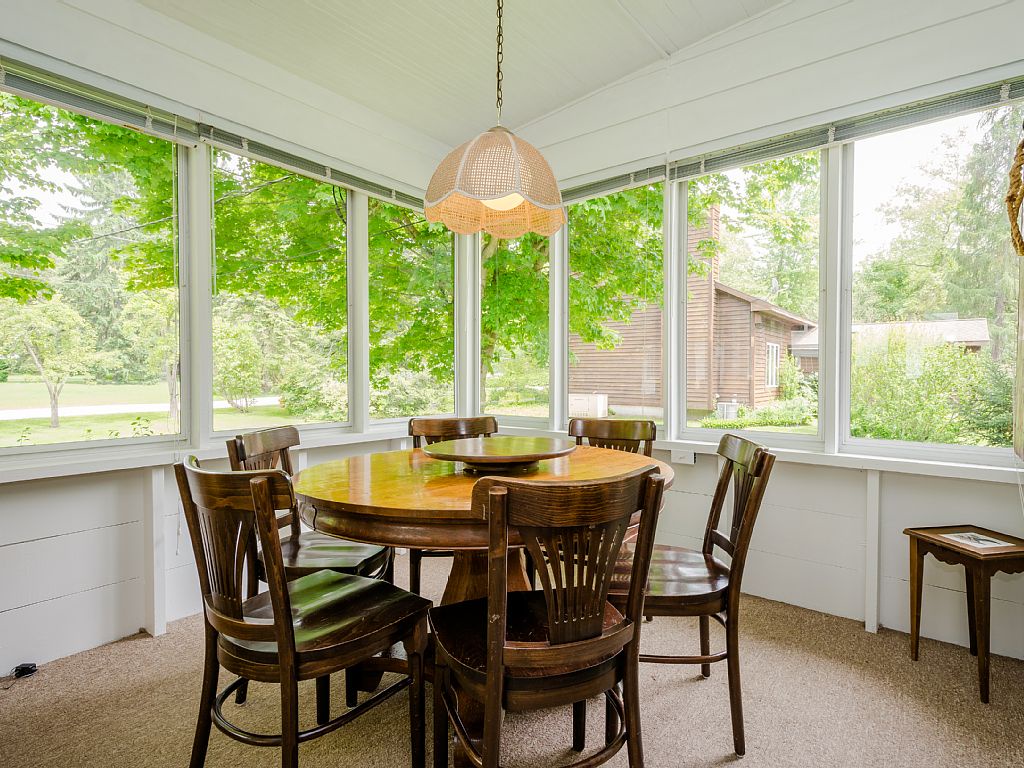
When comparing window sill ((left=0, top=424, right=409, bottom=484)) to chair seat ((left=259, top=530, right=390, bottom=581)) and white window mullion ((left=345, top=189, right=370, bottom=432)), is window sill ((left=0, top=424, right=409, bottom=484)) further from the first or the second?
chair seat ((left=259, top=530, right=390, bottom=581))

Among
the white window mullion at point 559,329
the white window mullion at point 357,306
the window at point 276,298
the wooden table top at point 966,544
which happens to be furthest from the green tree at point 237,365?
the wooden table top at point 966,544

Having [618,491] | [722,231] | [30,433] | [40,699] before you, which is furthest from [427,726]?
[722,231]

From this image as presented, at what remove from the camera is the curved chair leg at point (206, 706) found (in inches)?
57.7

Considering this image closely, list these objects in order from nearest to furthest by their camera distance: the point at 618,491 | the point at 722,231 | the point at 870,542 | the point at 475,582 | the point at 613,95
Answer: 1. the point at 618,491
2. the point at 475,582
3. the point at 870,542
4. the point at 722,231
5. the point at 613,95

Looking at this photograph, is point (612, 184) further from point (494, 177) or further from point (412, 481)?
point (412, 481)

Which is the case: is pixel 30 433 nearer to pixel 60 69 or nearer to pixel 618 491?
pixel 60 69

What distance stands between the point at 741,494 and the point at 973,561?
922mm

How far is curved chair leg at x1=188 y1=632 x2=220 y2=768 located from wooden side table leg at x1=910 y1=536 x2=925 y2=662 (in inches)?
101

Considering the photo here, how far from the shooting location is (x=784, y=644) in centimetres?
241

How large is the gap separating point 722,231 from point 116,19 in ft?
10.2

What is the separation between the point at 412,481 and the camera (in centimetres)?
179

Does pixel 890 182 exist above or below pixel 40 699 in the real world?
above

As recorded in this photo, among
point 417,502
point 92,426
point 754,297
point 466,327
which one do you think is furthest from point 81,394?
point 754,297

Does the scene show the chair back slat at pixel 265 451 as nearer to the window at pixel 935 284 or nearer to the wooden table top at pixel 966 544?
the wooden table top at pixel 966 544
